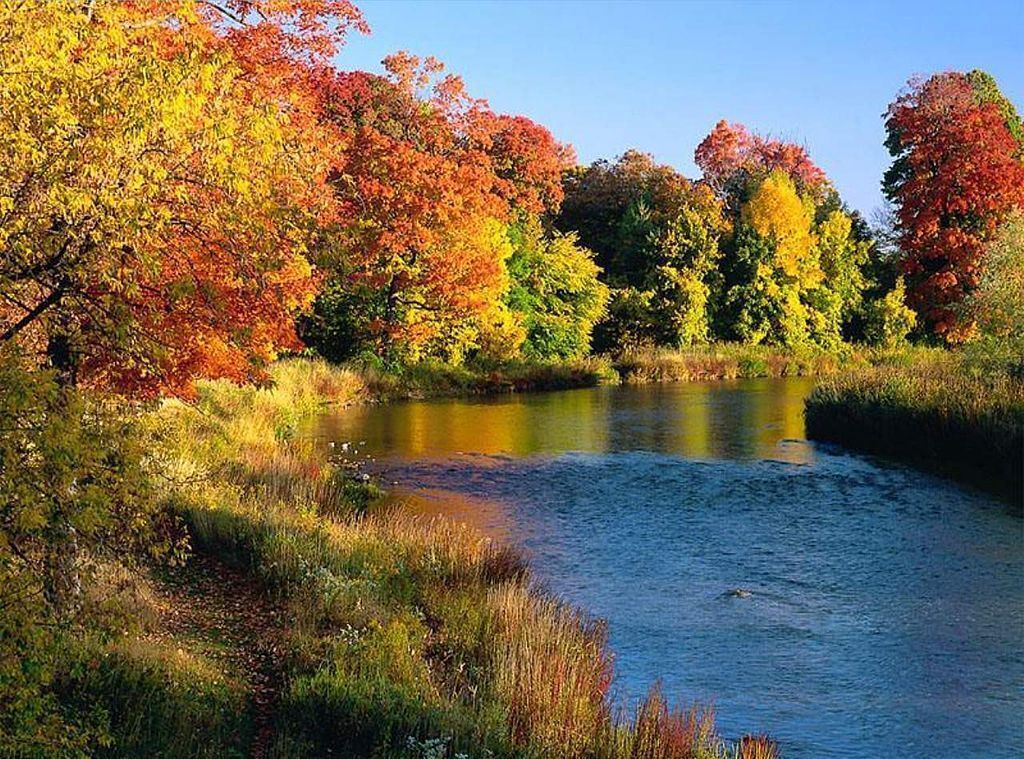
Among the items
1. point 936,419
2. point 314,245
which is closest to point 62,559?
point 314,245

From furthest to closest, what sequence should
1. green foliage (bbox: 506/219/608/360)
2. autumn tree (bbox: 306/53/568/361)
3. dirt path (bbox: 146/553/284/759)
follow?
green foliage (bbox: 506/219/608/360) < autumn tree (bbox: 306/53/568/361) < dirt path (bbox: 146/553/284/759)

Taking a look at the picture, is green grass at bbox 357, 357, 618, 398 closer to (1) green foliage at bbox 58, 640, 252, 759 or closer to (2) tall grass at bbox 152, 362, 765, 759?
(2) tall grass at bbox 152, 362, 765, 759

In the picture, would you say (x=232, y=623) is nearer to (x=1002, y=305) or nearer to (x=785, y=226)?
(x=1002, y=305)

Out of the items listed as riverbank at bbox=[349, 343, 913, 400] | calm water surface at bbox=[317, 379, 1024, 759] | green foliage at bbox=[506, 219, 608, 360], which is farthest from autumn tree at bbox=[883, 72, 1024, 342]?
calm water surface at bbox=[317, 379, 1024, 759]

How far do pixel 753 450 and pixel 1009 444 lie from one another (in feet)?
21.2

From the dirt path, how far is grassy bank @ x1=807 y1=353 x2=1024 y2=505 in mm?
15783

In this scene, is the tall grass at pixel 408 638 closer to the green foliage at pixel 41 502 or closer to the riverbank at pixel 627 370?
the green foliage at pixel 41 502

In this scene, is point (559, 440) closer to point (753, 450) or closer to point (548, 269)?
point (753, 450)

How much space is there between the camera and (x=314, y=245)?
1241cm

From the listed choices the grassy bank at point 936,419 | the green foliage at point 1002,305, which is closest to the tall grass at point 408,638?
the grassy bank at point 936,419

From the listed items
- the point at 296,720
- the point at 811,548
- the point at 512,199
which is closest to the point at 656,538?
the point at 811,548

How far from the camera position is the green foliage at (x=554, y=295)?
155 ft

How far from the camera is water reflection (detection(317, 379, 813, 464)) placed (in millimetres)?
27625

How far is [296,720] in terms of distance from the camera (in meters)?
8.56
